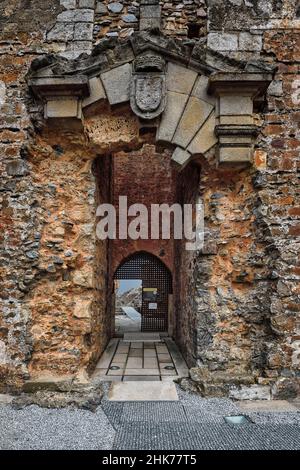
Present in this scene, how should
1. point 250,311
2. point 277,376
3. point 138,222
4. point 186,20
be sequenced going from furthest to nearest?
1. point 138,222
2. point 186,20
3. point 250,311
4. point 277,376

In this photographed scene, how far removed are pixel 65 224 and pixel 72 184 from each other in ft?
1.41

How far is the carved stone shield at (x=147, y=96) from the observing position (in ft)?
11.0

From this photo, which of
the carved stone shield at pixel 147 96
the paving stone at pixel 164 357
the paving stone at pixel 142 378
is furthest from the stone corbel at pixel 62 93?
the paving stone at pixel 164 357

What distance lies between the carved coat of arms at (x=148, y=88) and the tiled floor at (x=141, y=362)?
2.79 meters

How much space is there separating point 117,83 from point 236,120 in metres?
1.25

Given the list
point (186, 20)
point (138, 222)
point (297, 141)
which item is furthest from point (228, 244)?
point (138, 222)

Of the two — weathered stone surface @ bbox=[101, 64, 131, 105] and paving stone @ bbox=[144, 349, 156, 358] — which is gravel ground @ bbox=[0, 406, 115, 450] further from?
weathered stone surface @ bbox=[101, 64, 131, 105]

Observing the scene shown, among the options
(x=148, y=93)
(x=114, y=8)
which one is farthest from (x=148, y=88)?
(x=114, y=8)

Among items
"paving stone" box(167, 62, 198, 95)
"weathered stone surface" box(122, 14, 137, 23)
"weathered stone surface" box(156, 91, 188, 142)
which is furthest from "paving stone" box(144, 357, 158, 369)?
"weathered stone surface" box(122, 14, 137, 23)

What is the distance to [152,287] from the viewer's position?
908 centimetres

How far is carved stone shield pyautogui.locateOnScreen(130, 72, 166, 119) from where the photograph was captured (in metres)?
3.35

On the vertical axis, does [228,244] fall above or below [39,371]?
above

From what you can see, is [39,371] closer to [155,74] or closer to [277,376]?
[277,376]

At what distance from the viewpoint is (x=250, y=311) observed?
11.1 ft
